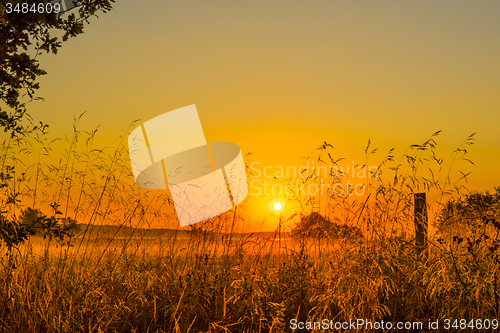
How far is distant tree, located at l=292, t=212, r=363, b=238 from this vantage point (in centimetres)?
418

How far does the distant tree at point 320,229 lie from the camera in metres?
4.18

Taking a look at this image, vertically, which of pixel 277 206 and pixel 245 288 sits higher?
pixel 277 206

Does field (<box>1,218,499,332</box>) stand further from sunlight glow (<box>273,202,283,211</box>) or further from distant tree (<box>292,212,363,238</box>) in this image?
sunlight glow (<box>273,202,283,211</box>)

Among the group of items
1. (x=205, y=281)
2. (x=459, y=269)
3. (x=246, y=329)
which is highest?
(x=459, y=269)

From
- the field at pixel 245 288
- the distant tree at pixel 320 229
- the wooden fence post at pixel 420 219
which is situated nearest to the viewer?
the field at pixel 245 288

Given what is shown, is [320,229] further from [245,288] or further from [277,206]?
[245,288]

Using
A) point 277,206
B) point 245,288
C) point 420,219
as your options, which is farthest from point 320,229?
point 420,219

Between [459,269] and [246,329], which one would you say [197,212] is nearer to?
[246,329]

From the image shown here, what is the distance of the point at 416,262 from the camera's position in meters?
4.05

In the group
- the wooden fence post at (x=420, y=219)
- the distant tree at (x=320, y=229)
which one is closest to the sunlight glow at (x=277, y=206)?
the distant tree at (x=320, y=229)

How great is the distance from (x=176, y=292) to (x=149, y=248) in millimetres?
1278

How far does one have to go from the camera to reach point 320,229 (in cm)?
441

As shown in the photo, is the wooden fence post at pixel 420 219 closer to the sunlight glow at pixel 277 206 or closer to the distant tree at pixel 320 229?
the distant tree at pixel 320 229

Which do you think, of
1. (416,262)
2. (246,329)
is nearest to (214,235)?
(246,329)
